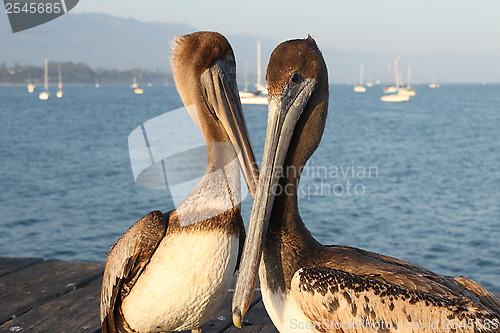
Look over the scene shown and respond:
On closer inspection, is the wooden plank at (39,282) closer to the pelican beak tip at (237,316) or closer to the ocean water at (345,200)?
the pelican beak tip at (237,316)

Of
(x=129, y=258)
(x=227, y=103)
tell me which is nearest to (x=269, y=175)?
(x=227, y=103)

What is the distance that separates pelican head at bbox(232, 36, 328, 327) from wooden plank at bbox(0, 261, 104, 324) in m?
2.52

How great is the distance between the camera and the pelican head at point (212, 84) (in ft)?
12.8

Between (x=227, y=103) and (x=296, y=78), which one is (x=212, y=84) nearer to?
(x=227, y=103)

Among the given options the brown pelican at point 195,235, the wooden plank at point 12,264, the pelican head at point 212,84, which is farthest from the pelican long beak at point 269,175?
the wooden plank at point 12,264

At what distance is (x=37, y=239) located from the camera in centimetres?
1498

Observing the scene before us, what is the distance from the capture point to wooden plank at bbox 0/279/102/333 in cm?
455

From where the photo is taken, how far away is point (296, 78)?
10.8 feet

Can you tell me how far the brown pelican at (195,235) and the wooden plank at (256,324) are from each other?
2.25 feet

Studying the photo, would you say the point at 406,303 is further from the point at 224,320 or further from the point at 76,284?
the point at 76,284

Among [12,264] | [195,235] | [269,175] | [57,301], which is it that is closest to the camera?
[269,175]

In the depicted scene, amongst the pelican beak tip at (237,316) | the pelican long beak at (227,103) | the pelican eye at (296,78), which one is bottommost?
the pelican beak tip at (237,316)

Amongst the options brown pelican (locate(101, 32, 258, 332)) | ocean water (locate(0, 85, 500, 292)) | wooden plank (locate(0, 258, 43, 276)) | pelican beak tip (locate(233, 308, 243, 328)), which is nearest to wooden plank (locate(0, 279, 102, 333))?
brown pelican (locate(101, 32, 258, 332))

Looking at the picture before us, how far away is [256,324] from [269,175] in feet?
5.89
